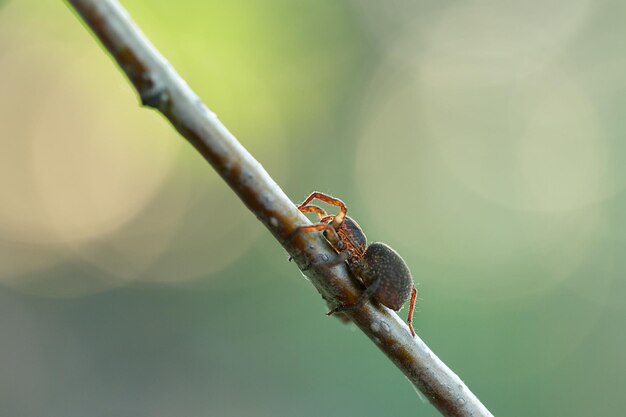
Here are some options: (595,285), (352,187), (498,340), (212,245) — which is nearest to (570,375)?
(498,340)

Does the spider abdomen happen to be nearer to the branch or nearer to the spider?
the spider

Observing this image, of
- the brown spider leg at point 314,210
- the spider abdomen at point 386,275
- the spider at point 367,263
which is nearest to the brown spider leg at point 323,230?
the spider at point 367,263

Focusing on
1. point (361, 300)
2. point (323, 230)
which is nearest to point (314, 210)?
point (323, 230)

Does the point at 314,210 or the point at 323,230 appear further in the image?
the point at 314,210

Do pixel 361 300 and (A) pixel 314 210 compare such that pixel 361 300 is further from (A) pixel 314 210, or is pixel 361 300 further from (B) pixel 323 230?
(A) pixel 314 210

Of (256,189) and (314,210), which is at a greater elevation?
(314,210)

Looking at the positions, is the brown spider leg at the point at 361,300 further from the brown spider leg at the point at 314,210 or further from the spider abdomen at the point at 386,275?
the brown spider leg at the point at 314,210
